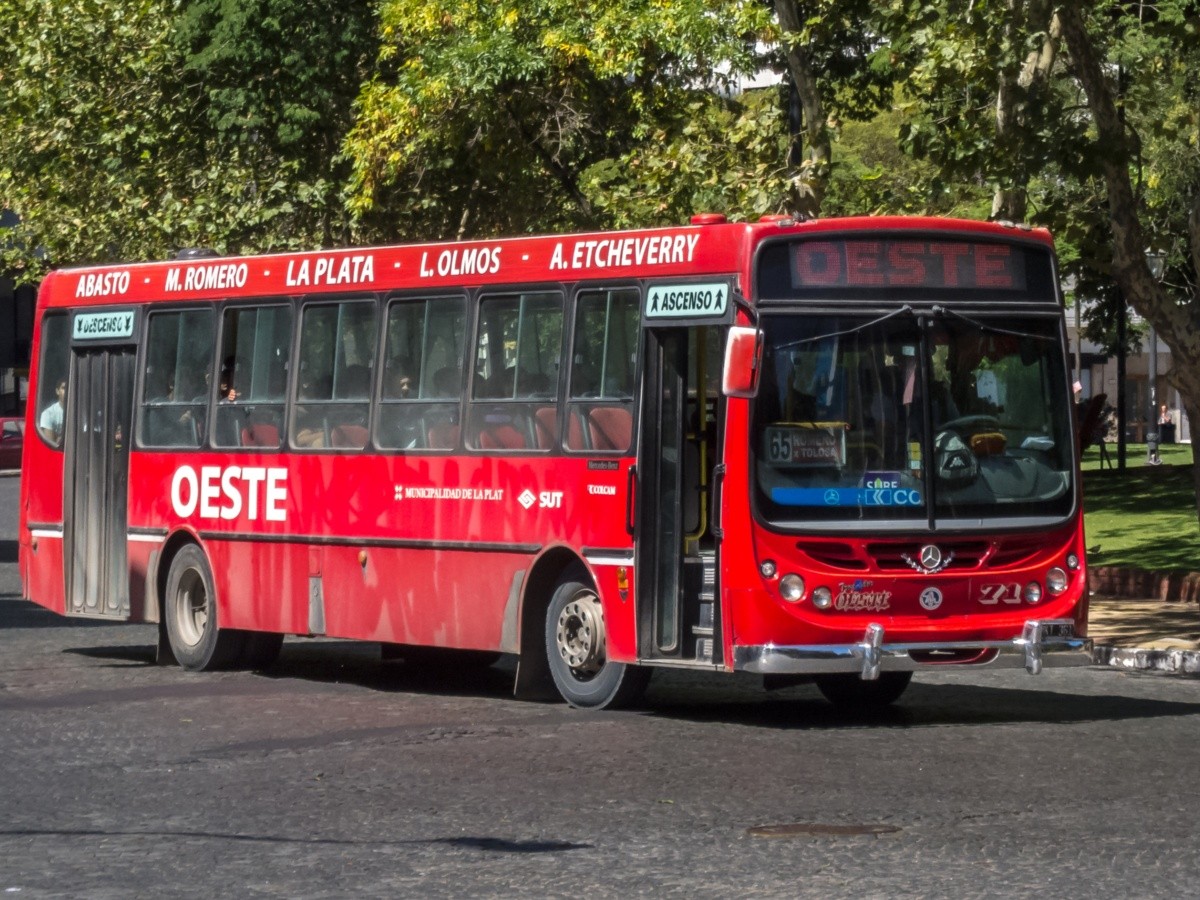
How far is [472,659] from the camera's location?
17062 millimetres

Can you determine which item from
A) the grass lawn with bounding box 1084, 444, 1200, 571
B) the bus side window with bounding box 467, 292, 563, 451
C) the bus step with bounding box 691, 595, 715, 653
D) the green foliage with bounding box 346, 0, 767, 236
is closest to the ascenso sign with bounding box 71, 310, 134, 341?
the bus side window with bounding box 467, 292, 563, 451

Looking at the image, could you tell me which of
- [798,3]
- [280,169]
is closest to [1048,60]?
[798,3]

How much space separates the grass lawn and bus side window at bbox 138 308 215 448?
8.58 metres

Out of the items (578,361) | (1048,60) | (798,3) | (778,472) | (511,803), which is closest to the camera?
(511,803)

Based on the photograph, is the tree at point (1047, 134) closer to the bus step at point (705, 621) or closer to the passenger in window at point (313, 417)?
the passenger in window at point (313, 417)

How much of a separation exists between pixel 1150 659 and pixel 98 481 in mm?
7663

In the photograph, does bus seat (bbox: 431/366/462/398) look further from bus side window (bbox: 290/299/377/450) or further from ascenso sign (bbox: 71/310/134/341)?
ascenso sign (bbox: 71/310/134/341)

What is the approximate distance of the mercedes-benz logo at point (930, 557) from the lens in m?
13.0

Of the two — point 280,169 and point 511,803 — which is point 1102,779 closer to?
point 511,803

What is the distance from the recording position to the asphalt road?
8266mm

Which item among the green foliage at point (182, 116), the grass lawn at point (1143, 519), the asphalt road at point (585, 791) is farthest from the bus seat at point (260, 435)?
the green foliage at point (182, 116)

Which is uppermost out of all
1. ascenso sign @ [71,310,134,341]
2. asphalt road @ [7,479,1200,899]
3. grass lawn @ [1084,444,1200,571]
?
ascenso sign @ [71,310,134,341]

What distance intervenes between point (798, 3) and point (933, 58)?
6558 millimetres

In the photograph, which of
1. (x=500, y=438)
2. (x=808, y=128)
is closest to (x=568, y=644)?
(x=500, y=438)
